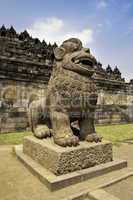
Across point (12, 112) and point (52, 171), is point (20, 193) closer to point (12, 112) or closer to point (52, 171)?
point (52, 171)

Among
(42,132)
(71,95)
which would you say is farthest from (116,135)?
(71,95)

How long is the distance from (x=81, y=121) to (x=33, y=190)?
143 cm

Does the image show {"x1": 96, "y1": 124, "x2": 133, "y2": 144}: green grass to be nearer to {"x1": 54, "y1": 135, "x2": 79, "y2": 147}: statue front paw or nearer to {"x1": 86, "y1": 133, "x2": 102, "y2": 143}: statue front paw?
{"x1": 86, "y1": 133, "x2": 102, "y2": 143}: statue front paw

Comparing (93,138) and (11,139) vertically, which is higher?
(93,138)

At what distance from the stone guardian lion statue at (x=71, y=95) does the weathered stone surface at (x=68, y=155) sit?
0.46 ft

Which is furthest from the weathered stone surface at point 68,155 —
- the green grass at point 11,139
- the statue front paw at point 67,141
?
the green grass at point 11,139

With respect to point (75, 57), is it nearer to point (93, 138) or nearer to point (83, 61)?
point (83, 61)

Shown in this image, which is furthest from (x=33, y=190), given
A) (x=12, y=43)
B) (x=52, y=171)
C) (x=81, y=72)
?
(x=12, y=43)

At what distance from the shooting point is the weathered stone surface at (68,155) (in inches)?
109

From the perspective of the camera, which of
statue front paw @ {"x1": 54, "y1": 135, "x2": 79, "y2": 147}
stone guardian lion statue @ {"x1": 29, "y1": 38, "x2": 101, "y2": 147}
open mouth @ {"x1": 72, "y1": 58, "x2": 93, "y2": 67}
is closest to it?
statue front paw @ {"x1": 54, "y1": 135, "x2": 79, "y2": 147}

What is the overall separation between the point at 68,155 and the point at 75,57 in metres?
1.62

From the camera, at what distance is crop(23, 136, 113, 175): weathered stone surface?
2773 millimetres

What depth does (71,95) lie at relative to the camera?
3154mm

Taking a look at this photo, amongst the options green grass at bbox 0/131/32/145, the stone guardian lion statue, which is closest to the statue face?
the stone guardian lion statue
